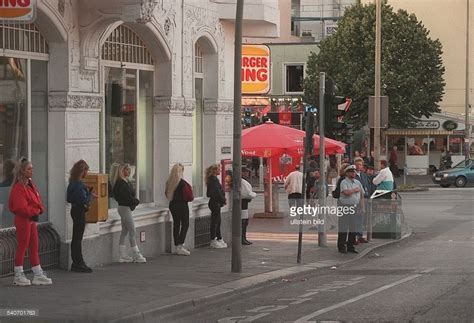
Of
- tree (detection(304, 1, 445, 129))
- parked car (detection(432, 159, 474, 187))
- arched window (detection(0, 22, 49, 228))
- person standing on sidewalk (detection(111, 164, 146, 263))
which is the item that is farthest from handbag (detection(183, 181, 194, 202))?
tree (detection(304, 1, 445, 129))

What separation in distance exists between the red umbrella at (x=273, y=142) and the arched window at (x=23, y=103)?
11.6 meters

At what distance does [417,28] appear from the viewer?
1982 inches

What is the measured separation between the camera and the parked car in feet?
146

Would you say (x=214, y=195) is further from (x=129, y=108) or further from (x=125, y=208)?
(x=125, y=208)

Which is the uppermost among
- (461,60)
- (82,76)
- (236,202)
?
(461,60)

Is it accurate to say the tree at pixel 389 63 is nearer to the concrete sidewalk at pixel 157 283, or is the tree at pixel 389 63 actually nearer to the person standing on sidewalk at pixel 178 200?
the concrete sidewalk at pixel 157 283

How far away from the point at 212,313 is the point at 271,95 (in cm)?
4509

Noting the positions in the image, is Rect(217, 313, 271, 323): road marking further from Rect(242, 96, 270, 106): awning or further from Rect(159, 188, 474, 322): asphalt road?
Rect(242, 96, 270, 106): awning

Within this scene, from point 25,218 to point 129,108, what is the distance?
16.2 ft

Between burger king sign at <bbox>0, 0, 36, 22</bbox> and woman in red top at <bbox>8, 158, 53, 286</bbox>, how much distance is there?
370 centimetres

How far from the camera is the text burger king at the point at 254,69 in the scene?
25844mm

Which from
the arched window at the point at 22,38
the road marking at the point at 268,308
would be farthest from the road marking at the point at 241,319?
the arched window at the point at 22,38

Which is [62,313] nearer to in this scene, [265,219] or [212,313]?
[212,313]

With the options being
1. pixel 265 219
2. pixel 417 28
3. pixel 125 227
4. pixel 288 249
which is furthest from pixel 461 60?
pixel 125 227
